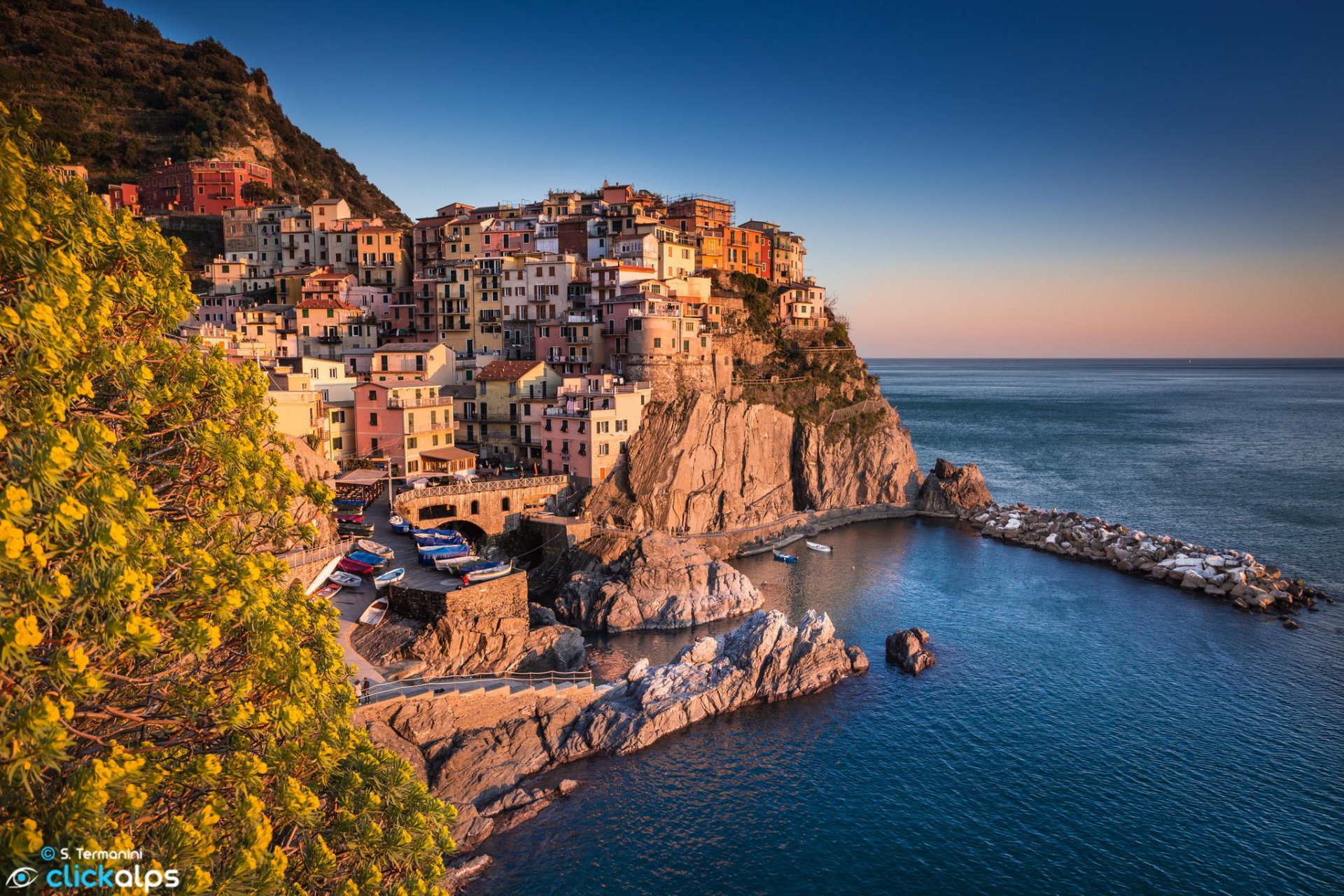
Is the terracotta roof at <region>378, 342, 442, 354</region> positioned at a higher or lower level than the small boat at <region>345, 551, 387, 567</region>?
higher

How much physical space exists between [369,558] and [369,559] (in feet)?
0.14

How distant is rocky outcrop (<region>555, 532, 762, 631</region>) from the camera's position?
41.7 m

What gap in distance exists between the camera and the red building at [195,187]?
284 feet

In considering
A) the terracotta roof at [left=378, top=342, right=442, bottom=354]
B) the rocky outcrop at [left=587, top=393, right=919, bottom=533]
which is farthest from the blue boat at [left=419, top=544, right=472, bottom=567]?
the terracotta roof at [left=378, top=342, right=442, bottom=354]

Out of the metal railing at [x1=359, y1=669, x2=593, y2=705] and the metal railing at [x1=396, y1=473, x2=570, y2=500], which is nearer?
the metal railing at [x1=359, y1=669, x2=593, y2=705]

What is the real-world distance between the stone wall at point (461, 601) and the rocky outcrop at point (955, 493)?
4251cm

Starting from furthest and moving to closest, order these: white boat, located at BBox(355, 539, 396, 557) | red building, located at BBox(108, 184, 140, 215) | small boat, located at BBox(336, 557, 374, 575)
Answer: red building, located at BBox(108, 184, 140, 215) < white boat, located at BBox(355, 539, 396, 557) < small boat, located at BBox(336, 557, 374, 575)

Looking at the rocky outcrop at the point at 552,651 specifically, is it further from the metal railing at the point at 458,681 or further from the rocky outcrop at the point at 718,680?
the rocky outcrop at the point at 718,680

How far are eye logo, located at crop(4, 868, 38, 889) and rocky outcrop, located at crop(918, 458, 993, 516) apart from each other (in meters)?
66.0

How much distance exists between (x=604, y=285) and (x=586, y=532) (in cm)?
2499

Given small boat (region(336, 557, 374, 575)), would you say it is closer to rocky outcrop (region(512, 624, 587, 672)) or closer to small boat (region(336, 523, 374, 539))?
small boat (region(336, 523, 374, 539))

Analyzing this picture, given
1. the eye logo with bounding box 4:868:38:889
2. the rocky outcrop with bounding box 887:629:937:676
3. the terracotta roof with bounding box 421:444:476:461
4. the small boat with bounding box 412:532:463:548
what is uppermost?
the eye logo with bounding box 4:868:38:889

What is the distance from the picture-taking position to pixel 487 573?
3547 cm

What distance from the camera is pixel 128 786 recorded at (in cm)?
738
